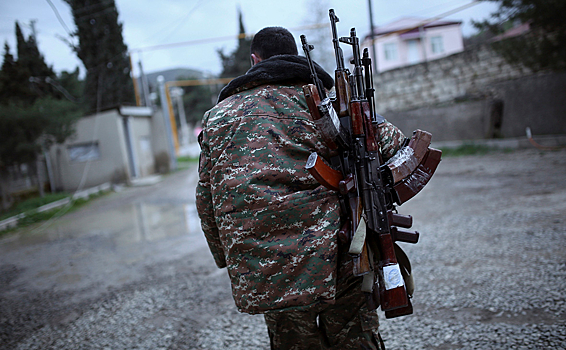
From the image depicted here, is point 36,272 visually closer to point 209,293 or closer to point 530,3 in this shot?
point 209,293

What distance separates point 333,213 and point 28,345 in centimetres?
291

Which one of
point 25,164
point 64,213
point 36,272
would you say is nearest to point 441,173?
point 36,272

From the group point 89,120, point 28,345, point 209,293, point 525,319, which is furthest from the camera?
point 89,120

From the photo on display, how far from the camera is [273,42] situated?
6.03 feet

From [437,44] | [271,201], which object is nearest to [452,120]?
[271,201]

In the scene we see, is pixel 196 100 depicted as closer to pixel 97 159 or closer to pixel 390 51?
pixel 390 51

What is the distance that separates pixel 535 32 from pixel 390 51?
2276cm

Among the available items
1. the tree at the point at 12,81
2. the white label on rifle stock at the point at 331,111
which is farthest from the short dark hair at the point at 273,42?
the tree at the point at 12,81

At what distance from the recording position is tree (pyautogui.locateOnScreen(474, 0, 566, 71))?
29.3ft

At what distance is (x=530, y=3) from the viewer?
30.6ft

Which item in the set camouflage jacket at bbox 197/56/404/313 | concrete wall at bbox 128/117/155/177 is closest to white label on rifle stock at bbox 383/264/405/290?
camouflage jacket at bbox 197/56/404/313

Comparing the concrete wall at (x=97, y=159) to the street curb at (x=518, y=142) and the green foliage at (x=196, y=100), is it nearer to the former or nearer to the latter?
the street curb at (x=518, y=142)

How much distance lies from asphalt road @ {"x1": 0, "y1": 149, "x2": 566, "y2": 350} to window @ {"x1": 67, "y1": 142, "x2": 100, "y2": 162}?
7.84 metres

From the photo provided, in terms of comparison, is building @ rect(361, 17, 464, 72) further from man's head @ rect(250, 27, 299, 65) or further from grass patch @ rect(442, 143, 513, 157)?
man's head @ rect(250, 27, 299, 65)
